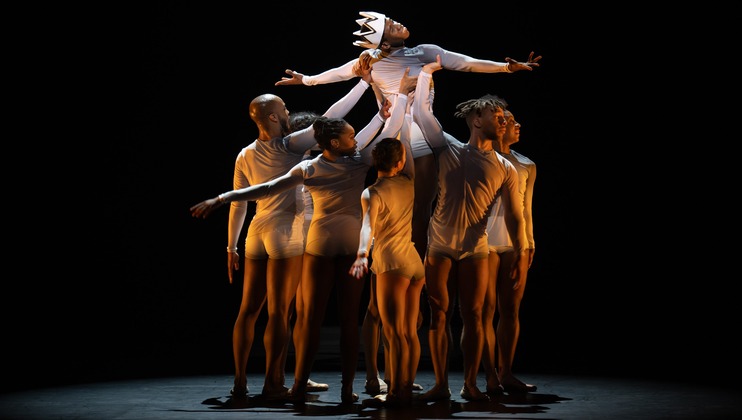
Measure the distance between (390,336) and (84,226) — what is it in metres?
4.76

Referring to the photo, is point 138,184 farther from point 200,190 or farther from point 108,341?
point 108,341

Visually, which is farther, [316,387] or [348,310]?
[316,387]

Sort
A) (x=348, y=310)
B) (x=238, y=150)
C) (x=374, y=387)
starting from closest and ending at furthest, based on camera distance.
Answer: (x=348, y=310), (x=374, y=387), (x=238, y=150)

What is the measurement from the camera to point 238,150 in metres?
9.78

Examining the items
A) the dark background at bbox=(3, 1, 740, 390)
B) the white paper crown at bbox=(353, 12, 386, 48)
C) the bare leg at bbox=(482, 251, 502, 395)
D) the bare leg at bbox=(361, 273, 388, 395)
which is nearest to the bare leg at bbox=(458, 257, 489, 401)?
the bare leg at bbox=(482, 251, 502, 395)

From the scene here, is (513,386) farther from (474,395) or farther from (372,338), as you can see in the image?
(372,338)

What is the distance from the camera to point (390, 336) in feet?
19.6

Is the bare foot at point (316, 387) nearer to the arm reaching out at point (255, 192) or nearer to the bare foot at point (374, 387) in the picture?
the bare foot at point (374, 387)

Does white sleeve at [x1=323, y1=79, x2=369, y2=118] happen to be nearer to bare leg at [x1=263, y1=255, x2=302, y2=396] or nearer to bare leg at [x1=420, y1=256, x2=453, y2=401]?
bare leg at [x1=263, y1=255, x2=302, y2=396]

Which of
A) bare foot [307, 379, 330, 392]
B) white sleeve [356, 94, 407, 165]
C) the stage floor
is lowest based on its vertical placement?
the stage floor

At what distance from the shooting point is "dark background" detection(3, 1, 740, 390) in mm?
9508

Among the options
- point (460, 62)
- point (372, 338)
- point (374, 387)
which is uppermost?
point (460, 62)

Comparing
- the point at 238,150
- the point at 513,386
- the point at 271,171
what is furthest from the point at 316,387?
the point at 238,150

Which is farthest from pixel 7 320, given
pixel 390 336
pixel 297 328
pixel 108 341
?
pixel 390 336
